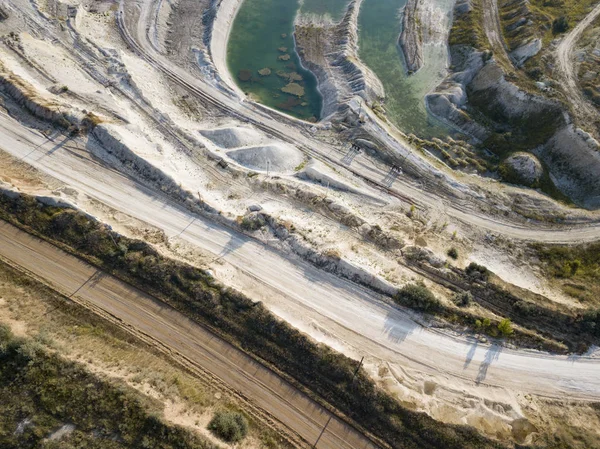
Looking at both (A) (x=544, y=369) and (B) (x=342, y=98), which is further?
(B) (x=342, y=98)

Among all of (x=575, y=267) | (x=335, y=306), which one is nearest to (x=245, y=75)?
(x=335, y=306)

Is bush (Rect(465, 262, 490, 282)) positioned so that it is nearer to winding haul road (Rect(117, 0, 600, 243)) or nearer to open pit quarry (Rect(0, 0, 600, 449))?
open pit quarry (Rect(0, 0, 600, 449))

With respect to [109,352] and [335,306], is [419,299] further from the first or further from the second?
[109,352]

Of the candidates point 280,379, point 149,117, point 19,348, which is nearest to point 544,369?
point 280,379

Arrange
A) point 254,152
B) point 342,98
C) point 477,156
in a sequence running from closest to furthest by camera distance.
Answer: point 254,152
point 477,156
point 342,98

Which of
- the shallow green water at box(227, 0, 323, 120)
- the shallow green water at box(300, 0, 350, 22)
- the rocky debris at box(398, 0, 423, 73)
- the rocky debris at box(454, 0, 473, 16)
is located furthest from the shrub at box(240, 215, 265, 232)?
the rocky debris at box(454, 0, 473, 16)

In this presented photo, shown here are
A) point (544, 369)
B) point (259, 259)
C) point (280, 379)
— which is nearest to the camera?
point (280, 379)

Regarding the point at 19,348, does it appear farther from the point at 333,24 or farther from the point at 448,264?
the point at 333,24
